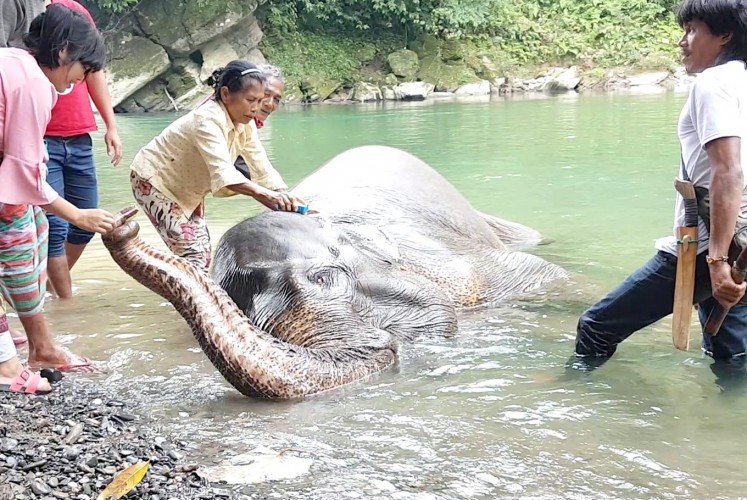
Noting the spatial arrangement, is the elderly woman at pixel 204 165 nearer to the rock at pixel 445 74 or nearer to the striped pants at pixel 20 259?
the striped pants at pixel 20 259

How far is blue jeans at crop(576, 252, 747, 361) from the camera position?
386 centimetres

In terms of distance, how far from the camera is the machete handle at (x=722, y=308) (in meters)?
3.45

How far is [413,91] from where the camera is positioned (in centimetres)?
3036

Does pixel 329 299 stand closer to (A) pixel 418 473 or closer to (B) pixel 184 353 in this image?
(B) pixel 184 353

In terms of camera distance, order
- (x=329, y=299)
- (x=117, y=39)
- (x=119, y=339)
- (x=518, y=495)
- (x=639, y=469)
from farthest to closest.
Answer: (x=117, y=39)
(x=119, y=339)
(x=329, y=299)
(x=639, y=469)
(x=518, y=495)

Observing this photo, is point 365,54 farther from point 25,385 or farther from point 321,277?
point 25,385

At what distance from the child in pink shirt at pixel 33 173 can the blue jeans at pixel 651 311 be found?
215 cm

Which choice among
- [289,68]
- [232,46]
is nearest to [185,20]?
[232,46]

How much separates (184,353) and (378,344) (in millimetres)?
1061

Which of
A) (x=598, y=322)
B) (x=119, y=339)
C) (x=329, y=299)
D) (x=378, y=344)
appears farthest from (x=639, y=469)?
(x=119, y=339)

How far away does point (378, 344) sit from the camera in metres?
4.34

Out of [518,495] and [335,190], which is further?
[335,190]

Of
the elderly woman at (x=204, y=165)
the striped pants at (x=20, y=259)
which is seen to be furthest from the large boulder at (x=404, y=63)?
the striped pants at (x=20, y=259)

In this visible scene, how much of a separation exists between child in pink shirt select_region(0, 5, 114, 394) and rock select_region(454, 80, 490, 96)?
2708 centimetres
